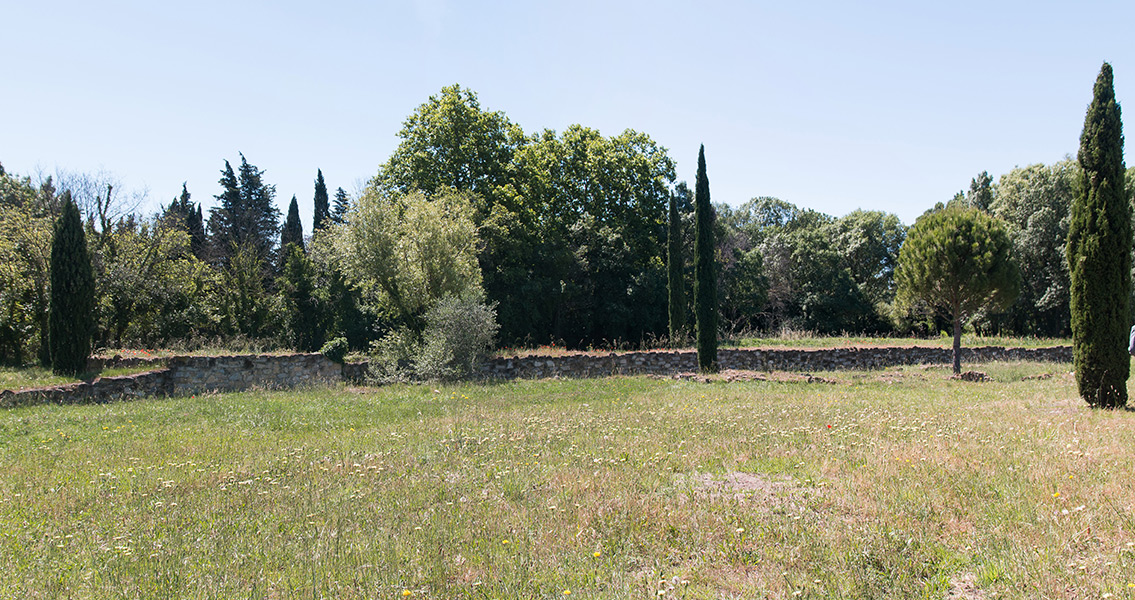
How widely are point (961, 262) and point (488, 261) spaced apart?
63.0 ft

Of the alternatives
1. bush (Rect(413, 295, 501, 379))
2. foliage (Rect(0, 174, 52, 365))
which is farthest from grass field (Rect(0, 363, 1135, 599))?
foliage (Rect(0, 174, 52, 365))

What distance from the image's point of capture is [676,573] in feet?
14.3

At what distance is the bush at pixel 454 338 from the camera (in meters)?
17.4

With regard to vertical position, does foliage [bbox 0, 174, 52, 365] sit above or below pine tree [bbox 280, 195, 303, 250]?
below

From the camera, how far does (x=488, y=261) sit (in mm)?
29891

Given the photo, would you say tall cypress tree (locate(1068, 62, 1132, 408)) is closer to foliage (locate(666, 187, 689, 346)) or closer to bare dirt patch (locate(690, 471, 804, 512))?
bare dirt patch (locate(690, 471, 804, 512))

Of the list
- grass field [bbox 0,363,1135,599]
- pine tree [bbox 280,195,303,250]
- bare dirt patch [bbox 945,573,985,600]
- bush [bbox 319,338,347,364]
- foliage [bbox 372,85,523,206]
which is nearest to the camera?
bare dirt patch [bbox 945,573,985,600]

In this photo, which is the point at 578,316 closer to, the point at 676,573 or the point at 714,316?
the point at 714,316

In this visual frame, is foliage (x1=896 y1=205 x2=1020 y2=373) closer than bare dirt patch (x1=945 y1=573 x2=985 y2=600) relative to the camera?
No

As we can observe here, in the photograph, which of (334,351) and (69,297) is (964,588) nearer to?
(334,351)

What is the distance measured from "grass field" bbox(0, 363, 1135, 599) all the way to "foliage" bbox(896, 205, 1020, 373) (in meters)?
9.05

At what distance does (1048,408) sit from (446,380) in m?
13.5

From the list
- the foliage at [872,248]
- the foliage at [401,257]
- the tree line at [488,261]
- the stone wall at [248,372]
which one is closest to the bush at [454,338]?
the tree line at [488,261]

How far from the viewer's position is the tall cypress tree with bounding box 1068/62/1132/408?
1046cm
